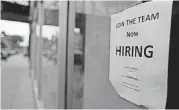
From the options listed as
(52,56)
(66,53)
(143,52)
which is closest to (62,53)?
(66,53)

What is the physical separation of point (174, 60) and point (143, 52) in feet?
0.29

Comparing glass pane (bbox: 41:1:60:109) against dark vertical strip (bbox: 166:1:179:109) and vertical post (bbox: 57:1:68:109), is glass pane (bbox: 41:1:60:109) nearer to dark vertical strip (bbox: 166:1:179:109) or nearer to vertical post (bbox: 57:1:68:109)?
vertical post (bbox: 57:1:68:109)

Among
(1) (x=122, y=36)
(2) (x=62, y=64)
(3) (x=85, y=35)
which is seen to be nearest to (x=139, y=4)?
(1) (x=122, y=36)

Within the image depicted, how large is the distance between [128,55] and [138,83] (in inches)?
3.3

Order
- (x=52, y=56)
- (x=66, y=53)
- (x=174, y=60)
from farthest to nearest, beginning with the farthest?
(x=52, y=56) < (x=66, y=53) < (x=174, y=60)

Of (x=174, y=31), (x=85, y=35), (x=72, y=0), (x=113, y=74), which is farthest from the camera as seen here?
(x=72, y=0)

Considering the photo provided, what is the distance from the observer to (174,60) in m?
0.46

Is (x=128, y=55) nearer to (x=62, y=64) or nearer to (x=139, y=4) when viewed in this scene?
(x=139, y=4)

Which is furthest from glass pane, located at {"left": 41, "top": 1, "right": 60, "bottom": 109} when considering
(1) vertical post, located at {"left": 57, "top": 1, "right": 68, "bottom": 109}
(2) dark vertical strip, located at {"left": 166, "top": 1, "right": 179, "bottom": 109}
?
(2) dark vertical strip, located at {"left": 166, "top": 1, "right": 179, "bottom": 109}

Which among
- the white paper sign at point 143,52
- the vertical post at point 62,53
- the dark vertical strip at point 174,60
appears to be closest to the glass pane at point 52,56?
the vertical post at point 62,53

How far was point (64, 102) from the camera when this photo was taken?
1354mm

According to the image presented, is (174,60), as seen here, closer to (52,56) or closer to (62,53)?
(62,53)

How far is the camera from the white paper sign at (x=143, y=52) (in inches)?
18.6

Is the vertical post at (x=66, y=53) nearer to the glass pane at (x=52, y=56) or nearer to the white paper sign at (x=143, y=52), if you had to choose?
the glass pane at (x=52, y=56)
